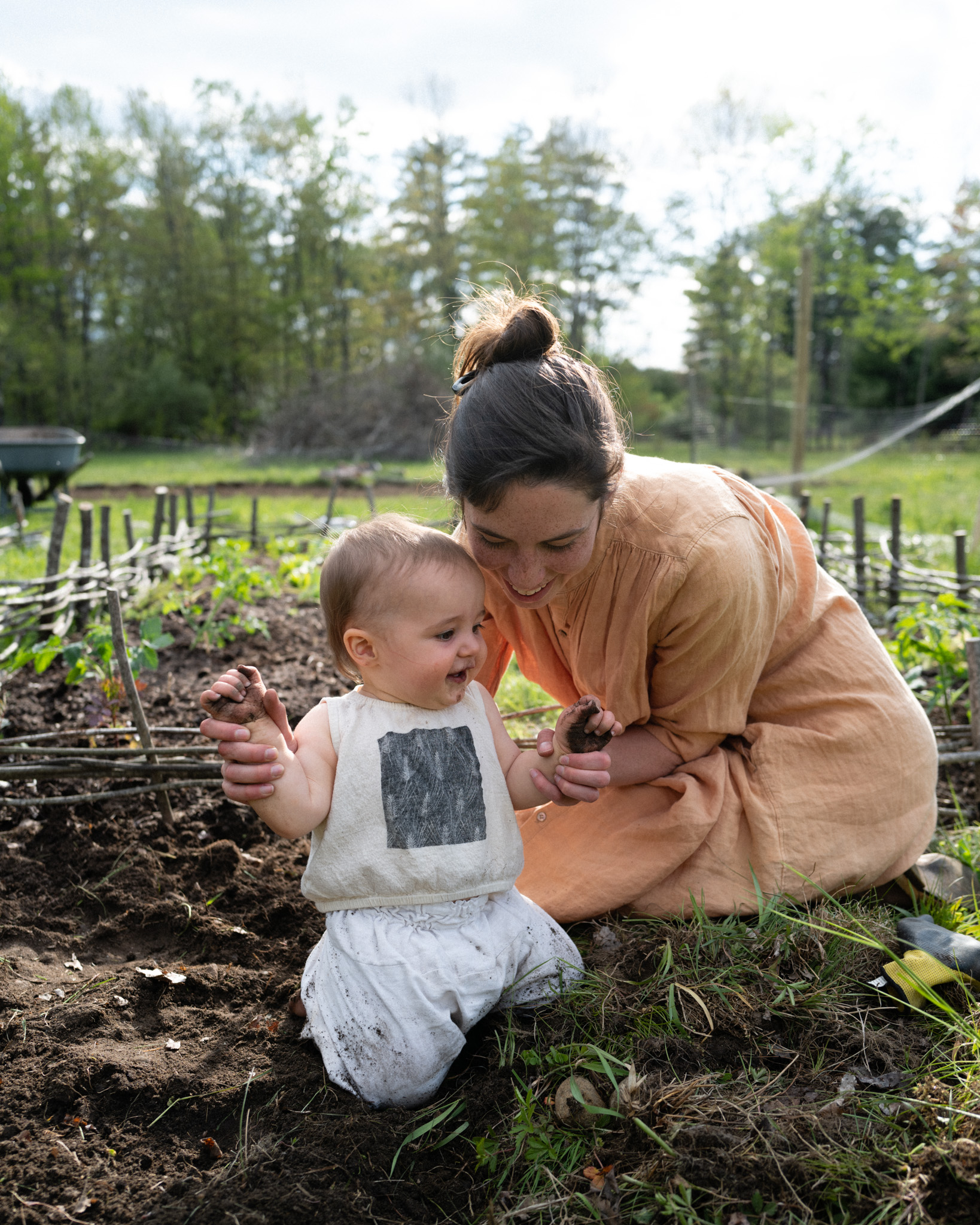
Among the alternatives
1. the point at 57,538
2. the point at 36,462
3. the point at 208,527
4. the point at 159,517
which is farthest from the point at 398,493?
the point at 57,538

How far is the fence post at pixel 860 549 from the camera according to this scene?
4809mm

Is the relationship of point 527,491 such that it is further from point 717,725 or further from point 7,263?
point 7,263

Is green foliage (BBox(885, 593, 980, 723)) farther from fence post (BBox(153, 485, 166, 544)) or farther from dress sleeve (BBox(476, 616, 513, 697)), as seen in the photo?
fence post (BBox(153, 485, 166, 544))

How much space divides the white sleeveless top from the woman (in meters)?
0.18

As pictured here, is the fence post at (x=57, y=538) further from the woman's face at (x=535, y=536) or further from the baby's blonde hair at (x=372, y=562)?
the woman's face at (x=535, y=536)

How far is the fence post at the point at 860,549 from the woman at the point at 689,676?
267 cm

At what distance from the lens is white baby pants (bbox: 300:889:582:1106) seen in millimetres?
1673

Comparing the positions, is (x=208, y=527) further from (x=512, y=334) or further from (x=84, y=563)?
(x=512, y=334)

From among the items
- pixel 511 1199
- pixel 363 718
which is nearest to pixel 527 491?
pixel 363 718

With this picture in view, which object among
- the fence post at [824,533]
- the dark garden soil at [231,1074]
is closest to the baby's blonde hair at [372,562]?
the dark garden soil at [231,1074]

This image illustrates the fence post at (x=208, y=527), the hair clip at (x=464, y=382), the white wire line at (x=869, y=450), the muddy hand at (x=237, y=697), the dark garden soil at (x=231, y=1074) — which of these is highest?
the white wire line at (x=869, y=450)

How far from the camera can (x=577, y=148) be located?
26156 millimetres

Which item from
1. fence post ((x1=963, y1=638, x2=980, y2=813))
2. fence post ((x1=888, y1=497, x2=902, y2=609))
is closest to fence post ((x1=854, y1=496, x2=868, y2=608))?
fence post ((x1=888, y1=497, x2=902, y2=609))

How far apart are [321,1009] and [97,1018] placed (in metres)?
0.51
